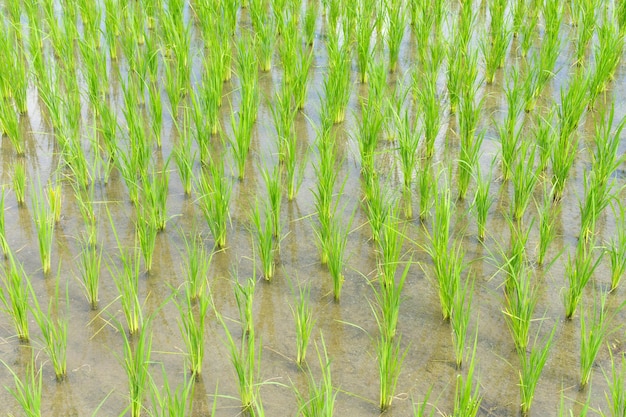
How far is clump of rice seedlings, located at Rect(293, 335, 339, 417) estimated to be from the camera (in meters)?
2.16

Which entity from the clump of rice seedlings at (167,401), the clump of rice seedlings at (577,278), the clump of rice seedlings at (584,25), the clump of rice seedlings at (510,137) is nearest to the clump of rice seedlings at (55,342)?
the clump of rice seedlings at (167,401)

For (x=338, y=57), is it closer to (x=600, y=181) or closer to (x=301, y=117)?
(x=301, y=117)

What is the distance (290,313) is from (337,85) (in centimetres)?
138

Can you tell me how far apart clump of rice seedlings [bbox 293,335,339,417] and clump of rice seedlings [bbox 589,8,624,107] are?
215 centimetres

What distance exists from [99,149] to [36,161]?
287 millimetres

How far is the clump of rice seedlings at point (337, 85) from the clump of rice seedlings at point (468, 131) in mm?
555

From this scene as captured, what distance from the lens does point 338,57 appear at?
4008 millimetres

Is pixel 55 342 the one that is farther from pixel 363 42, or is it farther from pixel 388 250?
pixel 363 42

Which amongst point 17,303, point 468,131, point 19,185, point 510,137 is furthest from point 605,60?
point 17,303

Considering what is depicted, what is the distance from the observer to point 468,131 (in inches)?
145

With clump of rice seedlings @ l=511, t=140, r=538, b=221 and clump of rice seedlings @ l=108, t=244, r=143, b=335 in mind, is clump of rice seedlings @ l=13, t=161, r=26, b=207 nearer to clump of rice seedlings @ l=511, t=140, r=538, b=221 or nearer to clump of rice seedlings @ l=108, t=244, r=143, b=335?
clump of rice seedlings @ l=108, t=244, r=143, b=335

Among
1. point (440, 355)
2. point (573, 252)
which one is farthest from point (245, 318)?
point (573, 252)

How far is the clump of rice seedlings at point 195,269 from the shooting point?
8.98ft

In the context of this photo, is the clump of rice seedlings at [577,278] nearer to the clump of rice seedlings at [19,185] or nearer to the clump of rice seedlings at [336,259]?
the clump of rice seedlings at [336,259]
